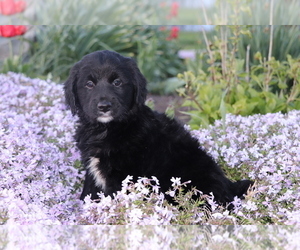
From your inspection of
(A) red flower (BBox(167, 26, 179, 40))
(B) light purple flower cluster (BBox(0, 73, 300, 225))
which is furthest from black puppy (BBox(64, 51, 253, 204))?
(A) red flower (BBox(167, 26, 179, 40))

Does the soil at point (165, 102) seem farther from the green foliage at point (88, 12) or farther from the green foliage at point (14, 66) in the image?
the green foliage at point (14, 66)

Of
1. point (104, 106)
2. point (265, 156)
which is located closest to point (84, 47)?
point (265, 156)

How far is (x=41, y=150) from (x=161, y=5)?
3.85 m

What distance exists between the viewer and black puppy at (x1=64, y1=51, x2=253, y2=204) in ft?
10.2

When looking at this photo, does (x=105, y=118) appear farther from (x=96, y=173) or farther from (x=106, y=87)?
(x=96, y=173)

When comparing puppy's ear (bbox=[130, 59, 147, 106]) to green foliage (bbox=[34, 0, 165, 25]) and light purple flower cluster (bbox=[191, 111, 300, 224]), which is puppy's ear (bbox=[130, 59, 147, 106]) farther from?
green foliage (bbox=[34, 0, 165, 25])

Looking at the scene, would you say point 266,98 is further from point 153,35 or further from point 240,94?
point 153,35

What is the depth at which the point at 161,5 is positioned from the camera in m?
6.89

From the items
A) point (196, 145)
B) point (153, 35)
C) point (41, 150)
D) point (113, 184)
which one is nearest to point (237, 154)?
point (196, 145)

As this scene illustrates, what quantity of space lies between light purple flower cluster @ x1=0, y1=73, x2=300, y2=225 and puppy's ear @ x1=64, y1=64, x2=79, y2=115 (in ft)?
1.49

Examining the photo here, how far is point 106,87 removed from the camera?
10.2 feet

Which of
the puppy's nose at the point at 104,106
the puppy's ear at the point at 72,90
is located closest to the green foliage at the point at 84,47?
the puppy's ear at the point at 72,90

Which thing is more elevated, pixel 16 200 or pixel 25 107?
pixel 16 200

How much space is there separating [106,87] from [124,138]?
37 cm
